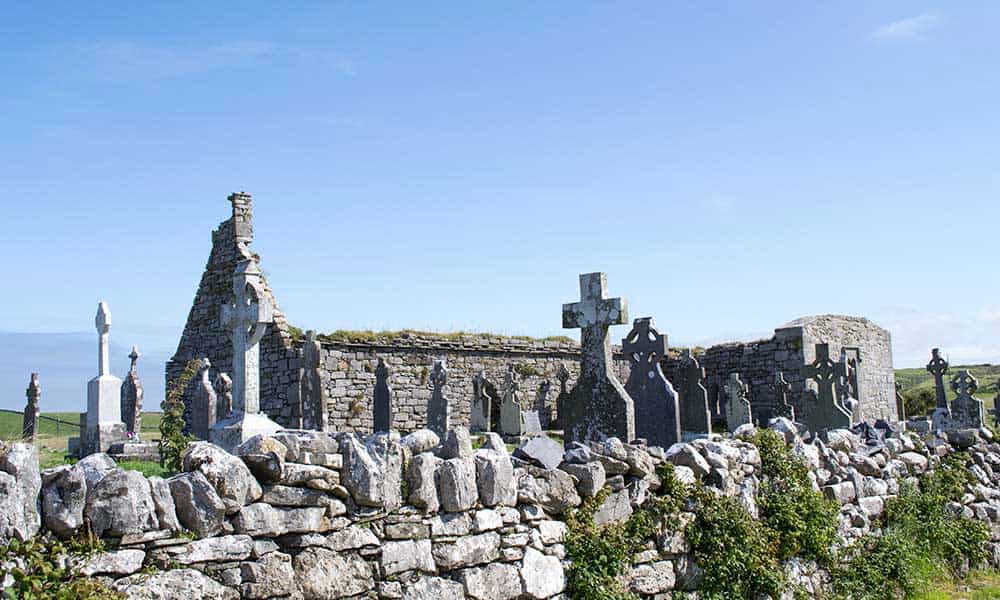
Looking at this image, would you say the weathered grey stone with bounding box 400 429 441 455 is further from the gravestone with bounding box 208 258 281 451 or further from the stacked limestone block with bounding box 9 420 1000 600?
the gravestone with bounding box 208 258 281 451

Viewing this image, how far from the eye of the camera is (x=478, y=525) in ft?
18.1

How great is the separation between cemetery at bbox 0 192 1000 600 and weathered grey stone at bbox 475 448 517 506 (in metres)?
0.01

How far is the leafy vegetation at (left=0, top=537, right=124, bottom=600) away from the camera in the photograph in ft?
11.8

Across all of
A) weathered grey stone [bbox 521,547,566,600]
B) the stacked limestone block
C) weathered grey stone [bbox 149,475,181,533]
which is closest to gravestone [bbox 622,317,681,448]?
the stacked limestone block

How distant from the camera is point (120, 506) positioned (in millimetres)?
3961

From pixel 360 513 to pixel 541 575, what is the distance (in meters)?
1.45

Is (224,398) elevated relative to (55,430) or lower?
elevated

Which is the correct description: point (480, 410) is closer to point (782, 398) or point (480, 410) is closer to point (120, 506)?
point (782, 398)

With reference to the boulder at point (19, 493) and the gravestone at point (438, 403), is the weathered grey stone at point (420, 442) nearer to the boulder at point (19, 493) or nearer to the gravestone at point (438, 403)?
the boulder at point (19, 493)

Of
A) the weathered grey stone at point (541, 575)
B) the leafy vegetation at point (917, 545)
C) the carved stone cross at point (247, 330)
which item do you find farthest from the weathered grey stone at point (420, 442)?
the carved stone cross at point (247, 330)

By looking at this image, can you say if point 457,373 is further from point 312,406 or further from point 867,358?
point 867,358

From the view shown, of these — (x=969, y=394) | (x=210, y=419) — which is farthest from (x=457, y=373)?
(x=969, y=394)

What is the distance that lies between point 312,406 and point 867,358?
20.7 m

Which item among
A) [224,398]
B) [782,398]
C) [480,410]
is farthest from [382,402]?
[782,398]
